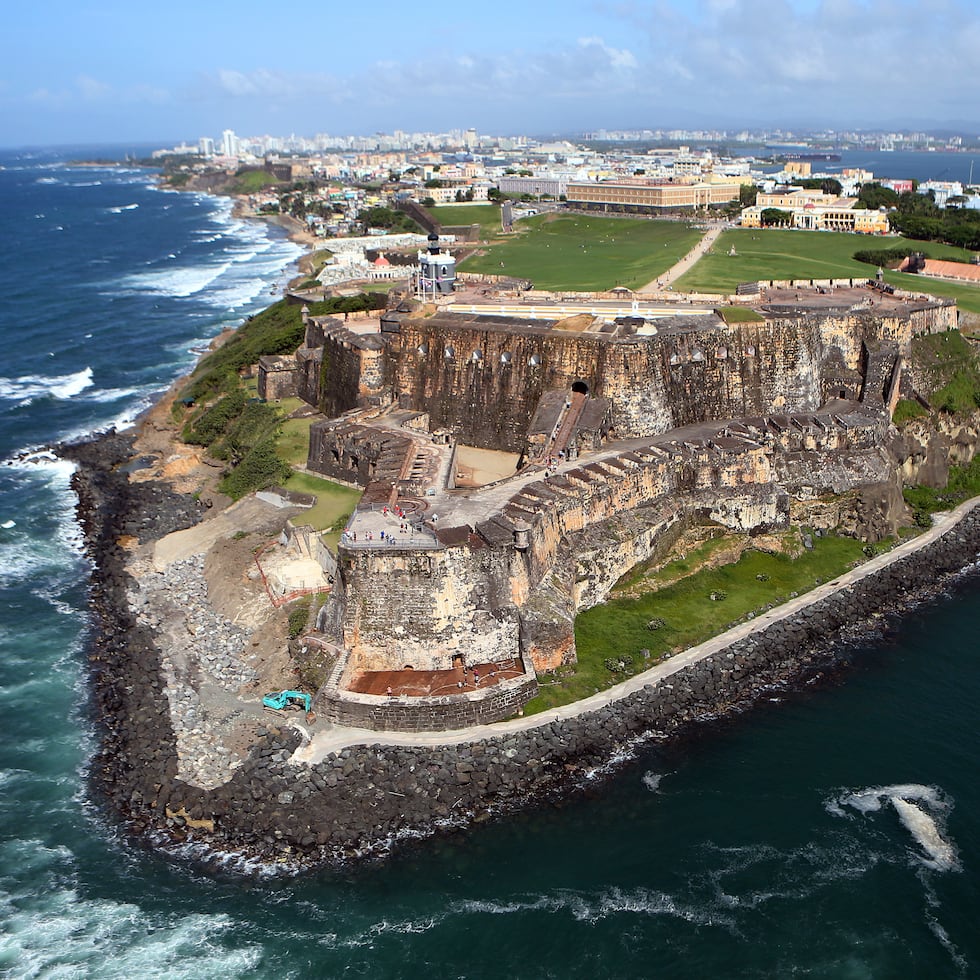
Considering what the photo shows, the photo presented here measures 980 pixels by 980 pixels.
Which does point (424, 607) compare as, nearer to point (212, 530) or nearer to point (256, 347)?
point (212, 530)

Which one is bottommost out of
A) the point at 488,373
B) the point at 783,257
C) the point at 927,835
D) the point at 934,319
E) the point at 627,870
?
the point at 627,870

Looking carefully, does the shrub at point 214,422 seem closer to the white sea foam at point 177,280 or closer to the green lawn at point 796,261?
the green lawn at point 796,261

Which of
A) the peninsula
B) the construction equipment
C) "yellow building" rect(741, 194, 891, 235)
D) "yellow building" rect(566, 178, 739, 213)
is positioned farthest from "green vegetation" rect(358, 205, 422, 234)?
the construction equipment

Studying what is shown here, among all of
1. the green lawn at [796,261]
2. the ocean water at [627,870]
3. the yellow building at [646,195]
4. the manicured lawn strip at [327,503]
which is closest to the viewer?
the ocean water at [627,870]

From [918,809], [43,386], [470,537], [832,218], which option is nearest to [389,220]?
[832,218]

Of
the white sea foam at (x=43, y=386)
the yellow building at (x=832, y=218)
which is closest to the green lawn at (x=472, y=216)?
the yellow building at (x=832, y=218)
